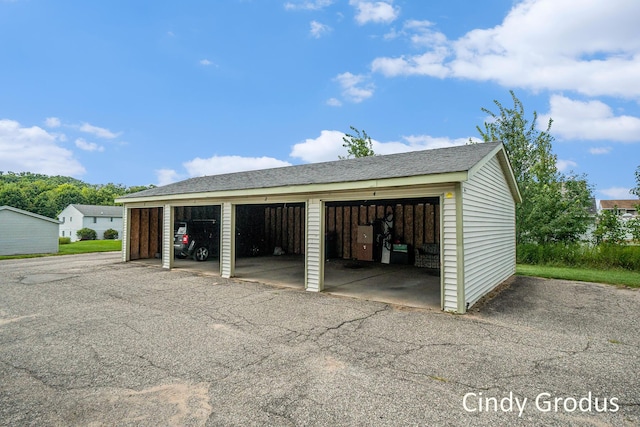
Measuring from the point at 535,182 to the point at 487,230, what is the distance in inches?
435

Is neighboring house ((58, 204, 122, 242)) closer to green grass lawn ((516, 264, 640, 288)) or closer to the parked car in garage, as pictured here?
the parked car in garage

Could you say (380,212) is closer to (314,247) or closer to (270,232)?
(270,232)

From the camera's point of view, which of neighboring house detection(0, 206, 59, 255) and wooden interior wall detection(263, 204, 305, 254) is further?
neighboring house detection(0, 206, 59, 255)

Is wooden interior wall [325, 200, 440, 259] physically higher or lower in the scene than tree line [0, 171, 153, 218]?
lower

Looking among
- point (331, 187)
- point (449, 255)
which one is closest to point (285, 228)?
point (331, 187)

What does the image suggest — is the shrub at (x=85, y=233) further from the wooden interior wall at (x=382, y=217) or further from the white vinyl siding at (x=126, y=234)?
the wooden interior wall at (x=382, y=217)

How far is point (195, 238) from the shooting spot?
13.1 m

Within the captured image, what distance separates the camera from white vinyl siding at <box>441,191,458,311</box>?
5.73 metres

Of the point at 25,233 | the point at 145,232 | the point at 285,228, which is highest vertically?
the point at 285,228

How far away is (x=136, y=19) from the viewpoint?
14.4m

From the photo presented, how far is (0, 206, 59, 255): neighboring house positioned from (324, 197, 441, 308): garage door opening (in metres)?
19.1

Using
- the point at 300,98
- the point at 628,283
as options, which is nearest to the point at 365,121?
the point at 300,98

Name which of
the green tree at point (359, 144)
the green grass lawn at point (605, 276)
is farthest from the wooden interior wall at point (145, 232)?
the green tree at point (359, 144)

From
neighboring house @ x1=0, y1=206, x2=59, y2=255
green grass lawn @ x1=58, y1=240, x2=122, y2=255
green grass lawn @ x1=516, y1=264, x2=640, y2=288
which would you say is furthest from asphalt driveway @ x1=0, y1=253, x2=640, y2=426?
neighboring house @ x1=0, y1=206, x2=59, y2=255
